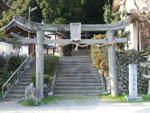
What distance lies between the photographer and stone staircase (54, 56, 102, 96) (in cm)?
1116

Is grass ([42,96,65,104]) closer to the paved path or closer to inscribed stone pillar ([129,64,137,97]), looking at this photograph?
the paved path

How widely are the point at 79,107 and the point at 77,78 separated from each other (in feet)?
14.4

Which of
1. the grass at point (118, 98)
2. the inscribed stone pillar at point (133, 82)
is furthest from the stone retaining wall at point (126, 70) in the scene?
the inscribed stone pillar at point (133, 82)

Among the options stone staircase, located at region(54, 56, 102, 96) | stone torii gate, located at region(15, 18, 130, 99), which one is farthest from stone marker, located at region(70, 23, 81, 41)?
stone staircase, located at region(54, 56, 102, 96)

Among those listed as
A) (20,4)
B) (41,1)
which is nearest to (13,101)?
(41,1)

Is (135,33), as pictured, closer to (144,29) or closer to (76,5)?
(144,29)

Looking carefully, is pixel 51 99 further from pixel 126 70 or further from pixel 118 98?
pixel 126 70

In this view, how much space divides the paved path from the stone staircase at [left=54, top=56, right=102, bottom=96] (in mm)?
2020

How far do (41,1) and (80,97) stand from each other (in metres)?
17.0

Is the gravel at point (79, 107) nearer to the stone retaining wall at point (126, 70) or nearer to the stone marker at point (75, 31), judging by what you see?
the stone retaining wall at point (126, 70)

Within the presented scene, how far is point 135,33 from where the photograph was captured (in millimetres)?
13984

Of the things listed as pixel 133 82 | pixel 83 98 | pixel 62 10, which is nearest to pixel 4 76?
pixel 83 98

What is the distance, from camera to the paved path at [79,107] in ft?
25.0

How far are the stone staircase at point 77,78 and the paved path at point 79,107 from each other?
2.02 meters
